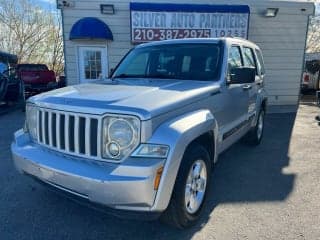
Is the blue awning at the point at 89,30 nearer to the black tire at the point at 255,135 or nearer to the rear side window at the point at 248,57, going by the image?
the rear side window at the point at 248,57

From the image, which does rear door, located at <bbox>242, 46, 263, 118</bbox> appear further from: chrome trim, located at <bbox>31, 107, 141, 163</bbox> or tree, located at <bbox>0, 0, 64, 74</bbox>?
tree, located at <bbox>0, 0, 64, 74</bbox>

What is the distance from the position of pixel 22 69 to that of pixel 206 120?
12144mm

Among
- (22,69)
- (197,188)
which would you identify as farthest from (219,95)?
(22,69)

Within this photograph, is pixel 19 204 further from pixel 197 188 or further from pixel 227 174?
pixel 227 174

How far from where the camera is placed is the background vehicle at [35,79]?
12.3m

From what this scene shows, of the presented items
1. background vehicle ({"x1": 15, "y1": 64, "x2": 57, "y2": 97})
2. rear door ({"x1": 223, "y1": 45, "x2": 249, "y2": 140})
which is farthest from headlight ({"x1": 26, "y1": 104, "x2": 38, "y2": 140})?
background vehicle ({"x1": 15, "y1": 64, "x2": 57, "y2": 97})

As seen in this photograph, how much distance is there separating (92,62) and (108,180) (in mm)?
8599

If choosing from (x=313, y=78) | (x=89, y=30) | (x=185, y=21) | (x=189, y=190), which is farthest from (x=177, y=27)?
(x=313, y=78)

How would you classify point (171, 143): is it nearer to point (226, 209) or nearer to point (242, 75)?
point (226, 209)

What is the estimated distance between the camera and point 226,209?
12.0ft

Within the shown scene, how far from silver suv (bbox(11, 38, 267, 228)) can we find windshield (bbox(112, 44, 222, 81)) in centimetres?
1

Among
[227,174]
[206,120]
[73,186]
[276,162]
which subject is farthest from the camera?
[276,162]

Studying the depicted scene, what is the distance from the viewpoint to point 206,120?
3.25 meters

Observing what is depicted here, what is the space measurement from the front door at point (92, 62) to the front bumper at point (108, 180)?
7912 millimetres
